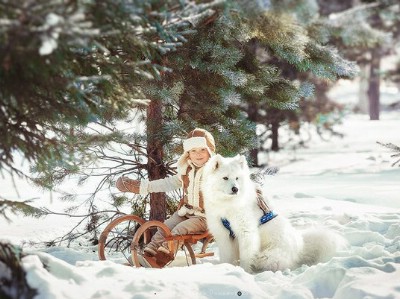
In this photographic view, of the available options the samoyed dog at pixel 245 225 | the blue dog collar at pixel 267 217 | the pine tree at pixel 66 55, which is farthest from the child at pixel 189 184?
the pine tree at pixel 66 55

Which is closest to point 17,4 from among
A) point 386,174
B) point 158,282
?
point 158,282

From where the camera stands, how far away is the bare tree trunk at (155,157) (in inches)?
259

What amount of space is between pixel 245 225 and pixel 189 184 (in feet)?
2.76

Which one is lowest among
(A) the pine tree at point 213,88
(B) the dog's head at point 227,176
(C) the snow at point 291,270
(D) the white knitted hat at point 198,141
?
(C) the snow at point 291,270

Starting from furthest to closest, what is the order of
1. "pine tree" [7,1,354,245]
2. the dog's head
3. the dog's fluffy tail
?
"pine tree" [7,1,354,245] < the dog's fluffy tail < the dog's head

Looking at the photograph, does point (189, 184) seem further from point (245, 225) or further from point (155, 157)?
point (155, 157)

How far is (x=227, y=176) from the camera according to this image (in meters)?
5.27

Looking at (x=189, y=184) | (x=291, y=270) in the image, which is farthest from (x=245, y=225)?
(x=189, y=184)

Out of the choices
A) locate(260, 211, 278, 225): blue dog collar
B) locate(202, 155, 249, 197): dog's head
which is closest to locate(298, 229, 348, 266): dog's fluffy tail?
locate(260, 211, 278, 225): blue dog collar

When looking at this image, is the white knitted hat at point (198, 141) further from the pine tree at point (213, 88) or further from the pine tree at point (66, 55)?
the pine tree at point (66, 55)

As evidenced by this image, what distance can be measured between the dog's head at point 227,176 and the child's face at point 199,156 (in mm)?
456

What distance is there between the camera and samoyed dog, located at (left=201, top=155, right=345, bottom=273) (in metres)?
5.31

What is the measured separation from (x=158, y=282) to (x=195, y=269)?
25.8 inches

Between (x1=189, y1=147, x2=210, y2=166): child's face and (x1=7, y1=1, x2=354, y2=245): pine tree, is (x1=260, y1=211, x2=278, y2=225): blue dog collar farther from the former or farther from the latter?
(x1=7, y1=1, x2=354, y2=245): pine tree
